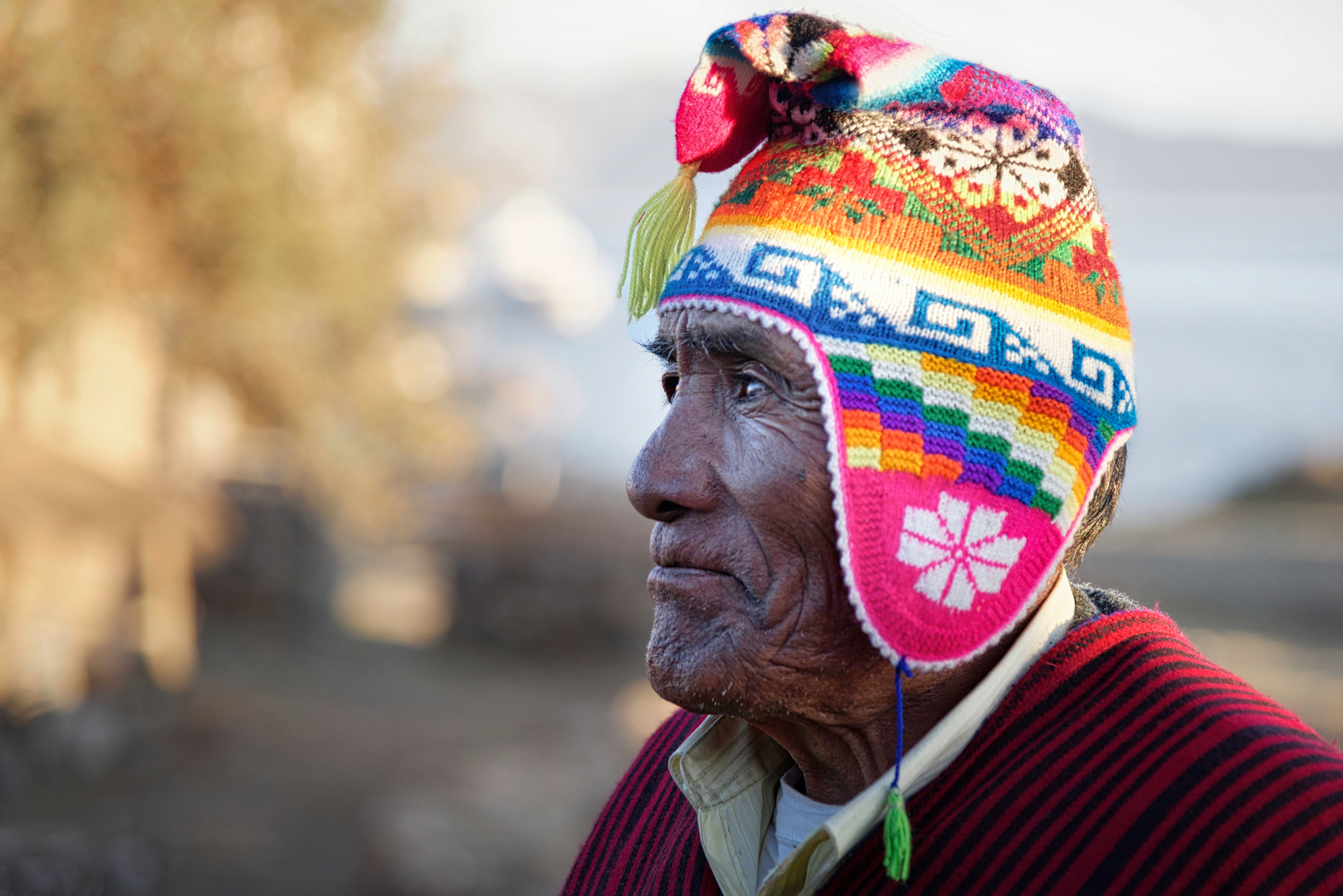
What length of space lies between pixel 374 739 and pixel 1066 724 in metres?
9.38

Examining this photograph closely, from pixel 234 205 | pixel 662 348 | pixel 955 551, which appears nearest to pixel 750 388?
pixel 662 348

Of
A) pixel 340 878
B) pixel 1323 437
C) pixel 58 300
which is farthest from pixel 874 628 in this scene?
pixel 1323 437

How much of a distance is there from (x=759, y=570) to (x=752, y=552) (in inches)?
1.2

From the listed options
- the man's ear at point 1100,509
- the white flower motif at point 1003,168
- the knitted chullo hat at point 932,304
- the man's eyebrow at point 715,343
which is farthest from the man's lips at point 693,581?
the white flower motif at point 1003,168

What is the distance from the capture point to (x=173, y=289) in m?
7.95

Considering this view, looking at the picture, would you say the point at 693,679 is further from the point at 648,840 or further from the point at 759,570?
the point at 648,840

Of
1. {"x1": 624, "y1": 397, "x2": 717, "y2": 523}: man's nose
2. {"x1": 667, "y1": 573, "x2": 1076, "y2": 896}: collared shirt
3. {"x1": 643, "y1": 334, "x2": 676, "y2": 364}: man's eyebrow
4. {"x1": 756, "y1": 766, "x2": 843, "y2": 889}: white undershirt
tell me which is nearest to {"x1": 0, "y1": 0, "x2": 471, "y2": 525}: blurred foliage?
{"x1": 643, "y1": 334, "x2": 676, "y2": 364}: man's eyebrow

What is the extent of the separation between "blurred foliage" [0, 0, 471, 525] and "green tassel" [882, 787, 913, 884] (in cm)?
691

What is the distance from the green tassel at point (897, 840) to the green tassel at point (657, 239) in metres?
1.05

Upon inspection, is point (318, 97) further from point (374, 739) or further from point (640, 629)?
point (640, 629)

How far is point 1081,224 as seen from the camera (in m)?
1.62

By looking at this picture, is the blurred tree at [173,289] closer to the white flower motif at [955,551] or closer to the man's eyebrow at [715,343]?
the man's eyebrow at [715,343]

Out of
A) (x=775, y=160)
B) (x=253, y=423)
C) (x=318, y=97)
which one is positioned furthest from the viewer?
(x=253, y=423)

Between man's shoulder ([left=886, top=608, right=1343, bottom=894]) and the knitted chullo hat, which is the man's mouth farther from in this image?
man's shoulder ([left=886, top=608, right=1343, bottom=894])
